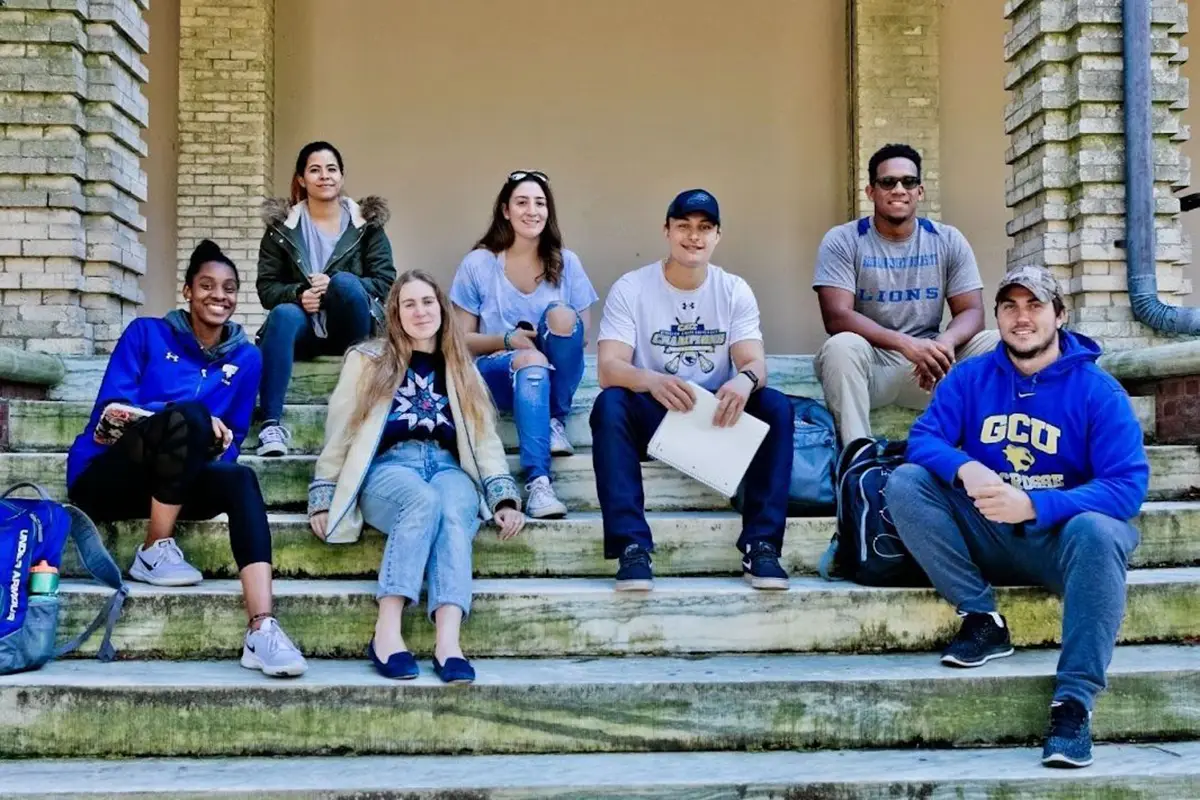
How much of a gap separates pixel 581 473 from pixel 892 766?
1.70 metres

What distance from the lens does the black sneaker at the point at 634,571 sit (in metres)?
3.38

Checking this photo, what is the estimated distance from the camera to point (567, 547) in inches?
146

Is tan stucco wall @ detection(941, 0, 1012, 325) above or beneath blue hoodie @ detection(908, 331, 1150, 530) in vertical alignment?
above

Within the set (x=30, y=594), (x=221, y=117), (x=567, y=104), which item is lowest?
Result: (x=30, y=594)

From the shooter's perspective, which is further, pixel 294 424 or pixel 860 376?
pixel 294 424

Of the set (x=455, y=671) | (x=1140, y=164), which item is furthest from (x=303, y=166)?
(x=1140, y=164)

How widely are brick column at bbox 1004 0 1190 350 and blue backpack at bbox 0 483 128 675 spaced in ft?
15.0

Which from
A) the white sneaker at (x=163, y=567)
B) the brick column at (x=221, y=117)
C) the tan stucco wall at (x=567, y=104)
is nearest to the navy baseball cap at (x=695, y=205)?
the white sneaker at (x=163, y=567)

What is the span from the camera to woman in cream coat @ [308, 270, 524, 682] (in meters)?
3.20

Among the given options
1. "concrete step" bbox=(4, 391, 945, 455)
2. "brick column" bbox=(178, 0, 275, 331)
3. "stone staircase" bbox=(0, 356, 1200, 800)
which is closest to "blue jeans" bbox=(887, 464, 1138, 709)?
"stone staircase" bbox=(0, 356, 1200, 800)

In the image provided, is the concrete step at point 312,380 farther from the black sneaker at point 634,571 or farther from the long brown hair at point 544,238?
the black sneaker at point 634,571

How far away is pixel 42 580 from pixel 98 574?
0.22 m

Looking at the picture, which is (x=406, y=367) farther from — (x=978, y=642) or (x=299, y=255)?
(x=978, y=642)

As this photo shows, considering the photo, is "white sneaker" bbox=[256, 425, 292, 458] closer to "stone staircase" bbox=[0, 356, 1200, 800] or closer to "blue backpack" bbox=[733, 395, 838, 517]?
"stone staircase" bbox=[0, 356, 1200, 800]
